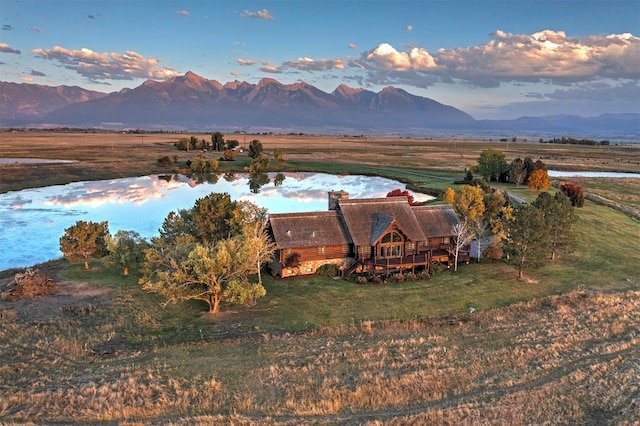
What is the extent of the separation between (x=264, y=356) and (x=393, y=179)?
74.4m

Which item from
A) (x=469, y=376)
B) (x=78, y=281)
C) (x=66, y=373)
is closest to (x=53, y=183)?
(x=78, y=281)

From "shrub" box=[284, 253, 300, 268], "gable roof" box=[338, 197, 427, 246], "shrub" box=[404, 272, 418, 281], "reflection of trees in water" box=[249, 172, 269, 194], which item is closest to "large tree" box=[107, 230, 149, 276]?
"shrub" box=[284, 253, 300, 268]

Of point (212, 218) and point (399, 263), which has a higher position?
point (212, 218)

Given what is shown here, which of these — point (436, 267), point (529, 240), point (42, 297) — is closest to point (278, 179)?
point (436, 267)

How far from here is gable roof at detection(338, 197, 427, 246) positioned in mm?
35781

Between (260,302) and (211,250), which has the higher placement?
(211,250)

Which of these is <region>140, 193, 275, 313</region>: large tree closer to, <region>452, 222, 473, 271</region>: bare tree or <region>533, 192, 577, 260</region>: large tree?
<region>452, 222, 473, 271</region>: bare tree

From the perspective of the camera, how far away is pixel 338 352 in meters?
Result: 22.0

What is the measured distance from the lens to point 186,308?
28766mm

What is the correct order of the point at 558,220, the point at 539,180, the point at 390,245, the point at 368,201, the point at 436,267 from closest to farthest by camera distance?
the point at 390,245 → the point at 558,220 → the point at 436,267 → the point at 368,201 → the point at 539,180

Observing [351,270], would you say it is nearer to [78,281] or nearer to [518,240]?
[518,240]

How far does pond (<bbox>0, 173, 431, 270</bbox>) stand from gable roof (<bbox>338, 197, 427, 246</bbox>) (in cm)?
1998

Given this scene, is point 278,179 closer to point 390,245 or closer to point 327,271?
point 390,245

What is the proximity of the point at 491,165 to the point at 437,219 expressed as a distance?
49.9 metres
